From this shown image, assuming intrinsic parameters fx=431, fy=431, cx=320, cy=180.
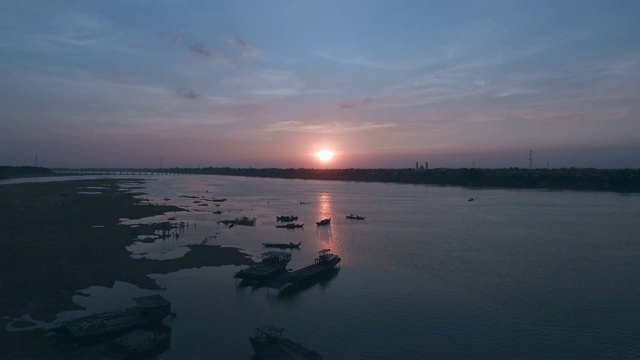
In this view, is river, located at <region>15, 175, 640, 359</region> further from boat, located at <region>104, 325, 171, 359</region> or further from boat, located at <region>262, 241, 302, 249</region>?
boat, located at <region>262, 241, 302, 249</region>

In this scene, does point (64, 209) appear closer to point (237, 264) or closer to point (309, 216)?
point (309, 216)

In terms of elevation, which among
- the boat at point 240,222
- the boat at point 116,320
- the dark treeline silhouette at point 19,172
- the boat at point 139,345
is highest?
the dark treeline silhouette at point 19,172

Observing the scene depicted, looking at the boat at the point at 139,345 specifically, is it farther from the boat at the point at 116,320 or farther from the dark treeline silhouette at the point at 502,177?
the dark treeline silhouette at the point at 502,177

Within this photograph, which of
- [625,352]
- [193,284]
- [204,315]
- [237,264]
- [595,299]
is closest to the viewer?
[625,352]

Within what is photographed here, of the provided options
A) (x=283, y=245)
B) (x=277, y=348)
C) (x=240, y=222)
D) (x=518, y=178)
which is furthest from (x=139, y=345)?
(x=518, y=178)

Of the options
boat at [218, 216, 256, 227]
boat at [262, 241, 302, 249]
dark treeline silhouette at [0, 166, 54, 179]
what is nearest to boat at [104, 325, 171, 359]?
boat at [262, 241, 302, 249]

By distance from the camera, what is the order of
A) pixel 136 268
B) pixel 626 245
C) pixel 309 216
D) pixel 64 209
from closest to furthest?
pixel 136 268 → pixel 626 245 → pixel 64 209 → pixel 309 216

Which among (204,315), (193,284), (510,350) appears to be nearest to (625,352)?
(510,350)

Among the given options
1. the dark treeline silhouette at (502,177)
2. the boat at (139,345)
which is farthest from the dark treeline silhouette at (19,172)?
the boat at (139,345)
